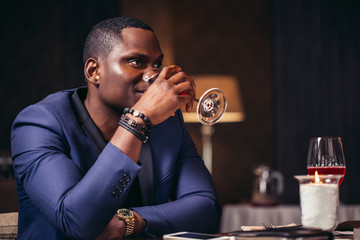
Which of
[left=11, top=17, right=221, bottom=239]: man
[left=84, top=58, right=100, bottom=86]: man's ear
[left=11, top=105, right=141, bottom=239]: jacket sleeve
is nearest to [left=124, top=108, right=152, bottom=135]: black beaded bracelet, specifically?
[left=11, top=17, right=221, bottom=239]: man

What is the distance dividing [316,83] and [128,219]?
11.9ft

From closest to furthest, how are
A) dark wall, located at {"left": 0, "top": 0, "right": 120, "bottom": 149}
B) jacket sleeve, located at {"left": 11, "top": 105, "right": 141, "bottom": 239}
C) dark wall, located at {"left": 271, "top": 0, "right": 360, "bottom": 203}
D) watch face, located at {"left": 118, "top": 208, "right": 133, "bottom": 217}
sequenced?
jacket sleeve, located at {"left": 11, "top": 105, "right": 141, "bottom": 239}, watch face, located at {"left": 118, "top": 208, "right": 133, "bottom": 217}, dark wall, located at {"left": 0, "top": 0, "right": 120, "bottom": 149}, dark wall, located at {"left": 271, "top": 0, "right": 360, "bottom": 203}

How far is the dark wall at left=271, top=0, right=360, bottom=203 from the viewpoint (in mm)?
4395

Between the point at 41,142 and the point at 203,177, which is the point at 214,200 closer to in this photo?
the point at 203,177

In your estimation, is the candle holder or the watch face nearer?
the candle holder

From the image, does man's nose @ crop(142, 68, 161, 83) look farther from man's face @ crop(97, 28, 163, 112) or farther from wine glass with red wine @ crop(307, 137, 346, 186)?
wine glass with red wine @ crop(307, 137, 346, 186)

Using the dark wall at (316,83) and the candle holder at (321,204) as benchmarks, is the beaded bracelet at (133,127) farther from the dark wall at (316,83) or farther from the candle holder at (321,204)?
the dark wall at (316,83)

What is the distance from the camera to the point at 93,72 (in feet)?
5.01

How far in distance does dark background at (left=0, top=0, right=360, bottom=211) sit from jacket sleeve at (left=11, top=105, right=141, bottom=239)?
0.30m

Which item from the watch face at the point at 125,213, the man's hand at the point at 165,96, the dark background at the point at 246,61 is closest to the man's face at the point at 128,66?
the man's hand at the point at 165,96

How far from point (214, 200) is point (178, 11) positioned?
4.53 metres

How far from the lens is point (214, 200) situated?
57.4 inches

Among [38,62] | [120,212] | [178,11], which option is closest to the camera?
[120,212]

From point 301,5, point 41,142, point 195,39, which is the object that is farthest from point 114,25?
point 195,39
